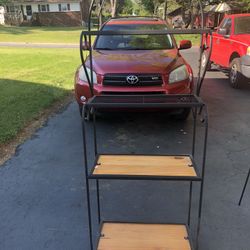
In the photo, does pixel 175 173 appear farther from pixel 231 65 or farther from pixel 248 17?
pixel 248 17

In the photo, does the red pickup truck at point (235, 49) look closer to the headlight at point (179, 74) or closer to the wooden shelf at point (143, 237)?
the headlight at point (179, 74)

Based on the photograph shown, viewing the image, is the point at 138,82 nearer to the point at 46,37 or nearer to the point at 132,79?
the point at 132,79

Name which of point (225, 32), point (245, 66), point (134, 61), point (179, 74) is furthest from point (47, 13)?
point (179, 74)

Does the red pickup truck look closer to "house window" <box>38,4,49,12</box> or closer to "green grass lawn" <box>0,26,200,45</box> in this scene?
"green grass lawn" <box>0,26,200,45</box>

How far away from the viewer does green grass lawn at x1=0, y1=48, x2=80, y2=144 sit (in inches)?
216

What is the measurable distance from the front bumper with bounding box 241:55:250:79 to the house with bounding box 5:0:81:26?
3820 cm

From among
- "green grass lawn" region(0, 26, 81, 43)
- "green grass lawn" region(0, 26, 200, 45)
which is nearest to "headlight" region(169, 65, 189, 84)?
"green grass lawn" region(0, 26, 200, 45)

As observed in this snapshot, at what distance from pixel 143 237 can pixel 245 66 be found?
5.70 metres

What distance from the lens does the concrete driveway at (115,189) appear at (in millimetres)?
2757

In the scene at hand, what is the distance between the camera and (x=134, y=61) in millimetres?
4879

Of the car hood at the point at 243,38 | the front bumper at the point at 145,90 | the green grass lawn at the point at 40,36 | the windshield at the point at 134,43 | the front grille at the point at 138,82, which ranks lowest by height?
the green grass lawn at the point at 40,36

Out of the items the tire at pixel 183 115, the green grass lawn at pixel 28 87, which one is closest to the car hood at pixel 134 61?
the tire at pixel 183 115

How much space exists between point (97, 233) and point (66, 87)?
5696mm

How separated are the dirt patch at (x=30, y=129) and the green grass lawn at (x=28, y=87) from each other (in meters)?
0.08
